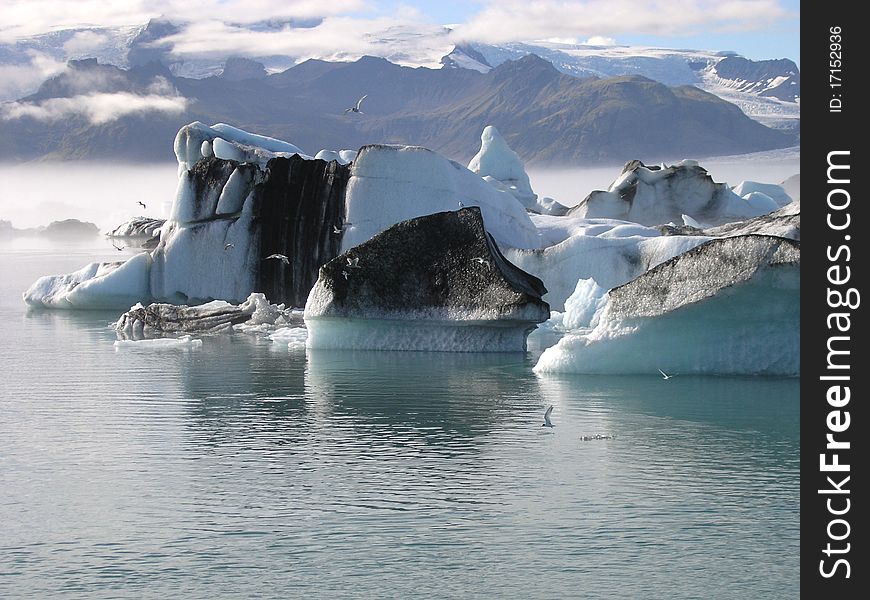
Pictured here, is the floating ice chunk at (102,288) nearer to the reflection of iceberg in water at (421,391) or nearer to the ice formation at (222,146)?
the ice formation at (222,146)

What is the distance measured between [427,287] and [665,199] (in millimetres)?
20262

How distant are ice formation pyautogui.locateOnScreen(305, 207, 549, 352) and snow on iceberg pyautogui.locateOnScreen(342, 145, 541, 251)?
17.3ft

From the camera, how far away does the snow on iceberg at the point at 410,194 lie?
2452 centimetres

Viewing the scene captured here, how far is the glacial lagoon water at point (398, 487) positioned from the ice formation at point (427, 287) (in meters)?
1.73

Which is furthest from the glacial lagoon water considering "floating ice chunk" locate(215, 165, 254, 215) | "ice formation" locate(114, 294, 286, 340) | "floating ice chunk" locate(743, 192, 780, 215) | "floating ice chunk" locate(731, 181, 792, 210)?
"floating ice chunk" locate(731, 181, 792, 210)

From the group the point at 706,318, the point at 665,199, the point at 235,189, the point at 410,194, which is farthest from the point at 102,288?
the point at 665,199

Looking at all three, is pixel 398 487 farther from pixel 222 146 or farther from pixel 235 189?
pixel 222 146

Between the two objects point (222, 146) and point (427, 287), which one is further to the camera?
point (222, 146)

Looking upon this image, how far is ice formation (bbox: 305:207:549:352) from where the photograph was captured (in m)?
18.3

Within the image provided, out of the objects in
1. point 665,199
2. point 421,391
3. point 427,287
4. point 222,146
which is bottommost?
point 421,391

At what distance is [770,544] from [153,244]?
121ft

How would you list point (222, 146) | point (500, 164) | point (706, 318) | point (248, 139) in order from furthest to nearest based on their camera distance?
point (500, 164) → point (248, 139) → point (222, 146) → point (706, 318)

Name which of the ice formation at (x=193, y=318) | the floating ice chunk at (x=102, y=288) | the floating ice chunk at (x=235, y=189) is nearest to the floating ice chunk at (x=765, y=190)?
the floating ice chunk at (x=235, y=189)

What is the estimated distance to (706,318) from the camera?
1533 centimetres
